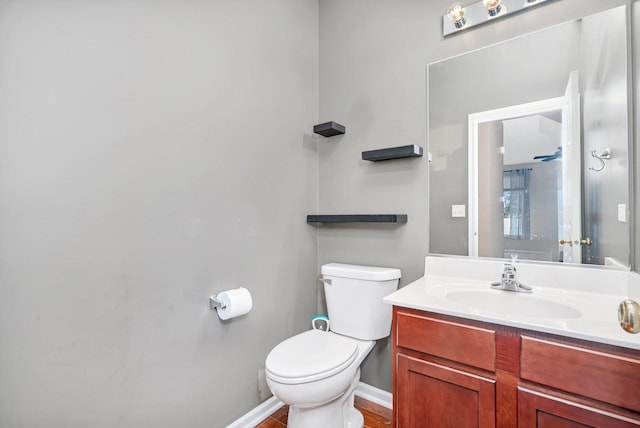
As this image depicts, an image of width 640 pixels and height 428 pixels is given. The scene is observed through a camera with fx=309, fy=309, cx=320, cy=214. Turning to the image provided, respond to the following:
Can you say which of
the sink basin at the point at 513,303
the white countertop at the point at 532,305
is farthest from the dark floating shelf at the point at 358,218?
the sink basin at the point at 513,303

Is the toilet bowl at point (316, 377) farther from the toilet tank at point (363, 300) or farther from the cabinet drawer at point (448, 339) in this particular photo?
the cabinet drawer at point (448, 339)

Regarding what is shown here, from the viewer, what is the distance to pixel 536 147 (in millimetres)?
1432

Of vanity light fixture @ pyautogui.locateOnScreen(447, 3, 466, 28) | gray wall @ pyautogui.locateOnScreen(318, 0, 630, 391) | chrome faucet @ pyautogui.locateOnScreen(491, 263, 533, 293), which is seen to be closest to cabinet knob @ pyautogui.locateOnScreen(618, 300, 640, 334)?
chrome faucet @ pyautogui.locateOnScreen(491, 263, 533, 293)

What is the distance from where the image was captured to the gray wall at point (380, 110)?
1.73 m

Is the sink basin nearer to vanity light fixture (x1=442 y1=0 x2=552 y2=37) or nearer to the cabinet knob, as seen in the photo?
the cabinet knob

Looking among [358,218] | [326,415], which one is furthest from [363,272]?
[326,415]

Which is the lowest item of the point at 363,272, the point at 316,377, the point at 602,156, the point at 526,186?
the point at 316,377

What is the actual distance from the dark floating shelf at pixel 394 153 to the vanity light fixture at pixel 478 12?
633mm

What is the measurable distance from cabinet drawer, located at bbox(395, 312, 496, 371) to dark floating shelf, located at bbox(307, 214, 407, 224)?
62 centimetres

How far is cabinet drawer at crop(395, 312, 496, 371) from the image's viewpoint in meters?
1.06

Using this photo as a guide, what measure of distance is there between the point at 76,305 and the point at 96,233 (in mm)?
257

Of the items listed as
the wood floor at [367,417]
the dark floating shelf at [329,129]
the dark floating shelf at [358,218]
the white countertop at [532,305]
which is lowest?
the wood floor at [367,417]

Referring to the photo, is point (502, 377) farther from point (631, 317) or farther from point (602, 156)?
point (602, 156)

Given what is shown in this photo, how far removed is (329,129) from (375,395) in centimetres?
166
